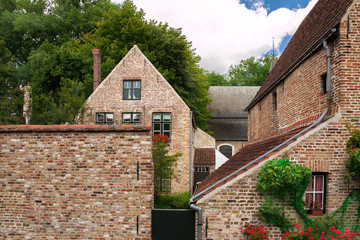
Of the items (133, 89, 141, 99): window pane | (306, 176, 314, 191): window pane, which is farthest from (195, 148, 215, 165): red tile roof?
(306, 176, 314, 191): window pane

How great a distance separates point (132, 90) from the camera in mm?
16391

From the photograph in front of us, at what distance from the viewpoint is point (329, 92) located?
258 inches

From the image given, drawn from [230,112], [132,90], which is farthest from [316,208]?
[230,112]

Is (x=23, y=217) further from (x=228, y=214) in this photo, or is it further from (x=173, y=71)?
(x=173, y=71)

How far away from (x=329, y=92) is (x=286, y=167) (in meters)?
2.49

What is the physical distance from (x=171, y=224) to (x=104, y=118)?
11.7 metres

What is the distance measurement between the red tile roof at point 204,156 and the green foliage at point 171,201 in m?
4.18

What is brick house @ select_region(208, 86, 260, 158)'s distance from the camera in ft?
94.1

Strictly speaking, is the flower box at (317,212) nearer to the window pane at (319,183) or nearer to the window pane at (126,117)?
the window pane at (319,183)

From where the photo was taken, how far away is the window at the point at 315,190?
247 inches

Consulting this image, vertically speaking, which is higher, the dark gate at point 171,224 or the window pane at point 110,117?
the window pane at point 110,117

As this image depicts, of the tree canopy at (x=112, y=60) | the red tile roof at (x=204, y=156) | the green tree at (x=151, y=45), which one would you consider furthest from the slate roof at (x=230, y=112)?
the red tile roof at (x=204, y=156)

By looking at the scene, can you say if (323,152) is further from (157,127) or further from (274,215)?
(157,127)

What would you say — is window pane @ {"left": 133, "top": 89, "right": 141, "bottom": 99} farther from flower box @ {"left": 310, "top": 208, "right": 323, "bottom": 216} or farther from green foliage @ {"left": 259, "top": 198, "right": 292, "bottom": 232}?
flower box @ {"left": 310, "top": 208, "right": 323, "bottom": 216}
